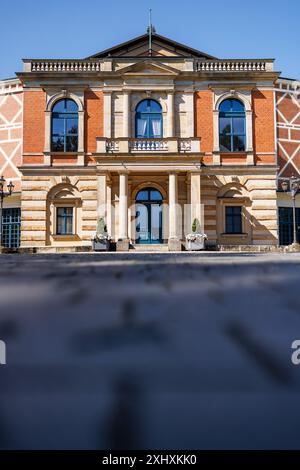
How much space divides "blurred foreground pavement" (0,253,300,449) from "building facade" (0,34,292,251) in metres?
17.7

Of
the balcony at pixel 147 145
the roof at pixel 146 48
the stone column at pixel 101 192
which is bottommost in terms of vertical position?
the stone column at pixel 101 192

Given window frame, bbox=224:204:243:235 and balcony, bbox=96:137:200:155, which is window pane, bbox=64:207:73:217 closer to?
balcony, bbox=96:137:200:155

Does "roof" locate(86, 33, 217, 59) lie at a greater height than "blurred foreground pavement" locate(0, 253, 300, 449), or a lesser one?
greater

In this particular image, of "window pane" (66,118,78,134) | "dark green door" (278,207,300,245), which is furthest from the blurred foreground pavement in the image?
"dark green door" (278,207,300,245)

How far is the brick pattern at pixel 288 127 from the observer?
2203 centimetres

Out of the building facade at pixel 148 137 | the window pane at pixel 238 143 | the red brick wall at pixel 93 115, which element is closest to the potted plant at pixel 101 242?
the building facade at pixel 148 137

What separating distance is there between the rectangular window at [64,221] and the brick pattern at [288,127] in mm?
11896

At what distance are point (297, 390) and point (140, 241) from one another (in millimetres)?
18611

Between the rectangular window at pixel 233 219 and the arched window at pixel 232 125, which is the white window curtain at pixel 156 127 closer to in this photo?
the arched window at pixel 232 125

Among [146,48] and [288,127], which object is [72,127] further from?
[288,127]

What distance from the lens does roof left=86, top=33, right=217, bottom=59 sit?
2294cm

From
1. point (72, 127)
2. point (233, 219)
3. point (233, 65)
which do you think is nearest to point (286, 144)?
point (233, 65)

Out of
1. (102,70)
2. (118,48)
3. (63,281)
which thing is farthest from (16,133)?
(63,281)
